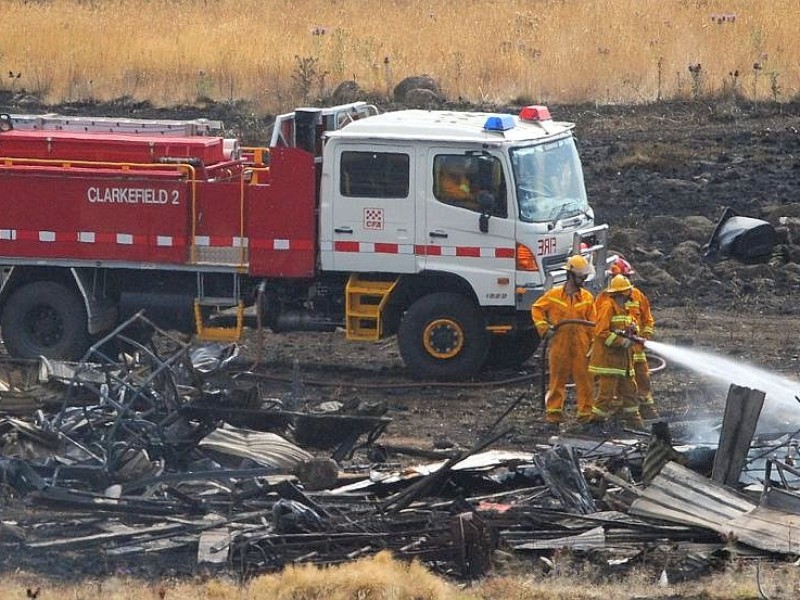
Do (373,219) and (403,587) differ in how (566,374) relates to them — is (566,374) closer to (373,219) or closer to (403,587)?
(373,219)

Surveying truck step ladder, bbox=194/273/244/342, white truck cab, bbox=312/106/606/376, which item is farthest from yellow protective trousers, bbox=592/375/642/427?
truck step ladder, bbox=194/273/244/342

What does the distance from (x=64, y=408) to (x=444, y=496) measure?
9.81ft

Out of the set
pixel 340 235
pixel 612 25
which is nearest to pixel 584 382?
pixel 340 235

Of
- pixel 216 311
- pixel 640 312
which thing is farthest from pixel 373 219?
pixel 640 312

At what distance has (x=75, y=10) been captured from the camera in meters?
36.0

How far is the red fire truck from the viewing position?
49.6ft

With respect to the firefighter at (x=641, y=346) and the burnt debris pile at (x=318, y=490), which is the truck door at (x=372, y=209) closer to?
the firefighter at (x=641, y=346)

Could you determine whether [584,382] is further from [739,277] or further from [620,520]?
[739,277]

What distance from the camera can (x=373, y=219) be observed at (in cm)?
1526

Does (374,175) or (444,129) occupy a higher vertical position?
(444,129)

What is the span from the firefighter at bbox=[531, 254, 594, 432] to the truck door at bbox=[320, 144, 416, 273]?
5.78 ft

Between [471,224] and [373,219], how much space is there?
3.10ft

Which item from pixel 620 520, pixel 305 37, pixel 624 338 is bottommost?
pixel 620 520

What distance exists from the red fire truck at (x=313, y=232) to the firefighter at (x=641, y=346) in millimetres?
1279
